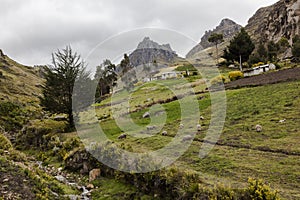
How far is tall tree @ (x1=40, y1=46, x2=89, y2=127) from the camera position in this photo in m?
32.5

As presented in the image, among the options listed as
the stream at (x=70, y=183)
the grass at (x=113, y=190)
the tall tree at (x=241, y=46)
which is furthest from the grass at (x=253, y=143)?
the tall tree at (x=241, y=46)

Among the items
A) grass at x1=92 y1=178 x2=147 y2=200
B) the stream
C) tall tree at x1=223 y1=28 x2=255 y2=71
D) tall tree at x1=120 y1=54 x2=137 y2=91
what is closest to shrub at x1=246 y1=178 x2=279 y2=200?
grass at x1=92 y1=178 x2=147 y2=200

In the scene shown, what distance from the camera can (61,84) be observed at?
32656mm

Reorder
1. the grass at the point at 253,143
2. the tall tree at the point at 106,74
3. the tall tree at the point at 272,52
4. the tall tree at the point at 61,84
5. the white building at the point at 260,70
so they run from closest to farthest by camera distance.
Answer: the grass at the point at 253,143 < the tall tree at the point at 61,84 < the white building at the point at 260,70 < the tall tree at the point at 272,52 < the tall tree at the point at 106,74

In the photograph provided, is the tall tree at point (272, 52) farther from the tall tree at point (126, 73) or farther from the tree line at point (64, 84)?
the tree line at point (64, 84)

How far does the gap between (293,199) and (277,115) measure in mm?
12342

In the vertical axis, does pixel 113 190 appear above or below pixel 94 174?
below

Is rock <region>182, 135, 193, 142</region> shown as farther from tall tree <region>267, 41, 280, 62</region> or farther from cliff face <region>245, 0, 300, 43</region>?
cliff face <region>245, 0, 300, 43</region>

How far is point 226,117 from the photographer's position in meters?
23.6

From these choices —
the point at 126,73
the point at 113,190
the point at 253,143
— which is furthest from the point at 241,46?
the point at 113,190

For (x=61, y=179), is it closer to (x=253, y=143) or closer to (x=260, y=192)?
(x=253, y=143)

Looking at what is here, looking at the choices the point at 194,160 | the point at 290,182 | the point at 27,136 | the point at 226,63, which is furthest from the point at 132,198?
the point at 226,63

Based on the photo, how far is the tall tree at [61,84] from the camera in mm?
32531

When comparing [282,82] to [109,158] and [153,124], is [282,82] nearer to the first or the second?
[153,124]
